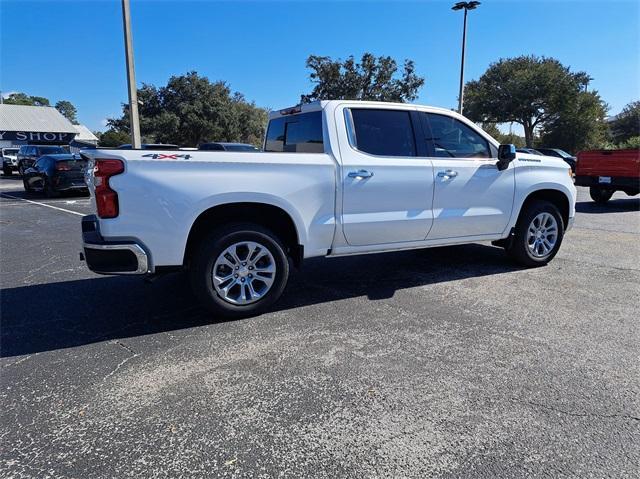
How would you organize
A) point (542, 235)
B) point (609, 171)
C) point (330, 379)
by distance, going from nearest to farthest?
point (330, 379), point (542, 235), point (609, 171)

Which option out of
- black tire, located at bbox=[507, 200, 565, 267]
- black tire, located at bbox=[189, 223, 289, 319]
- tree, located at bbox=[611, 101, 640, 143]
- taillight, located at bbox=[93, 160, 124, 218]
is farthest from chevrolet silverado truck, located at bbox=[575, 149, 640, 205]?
tree, located at bbox=[611, 101, 640, 143]

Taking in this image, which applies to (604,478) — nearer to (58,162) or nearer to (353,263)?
(353,263)

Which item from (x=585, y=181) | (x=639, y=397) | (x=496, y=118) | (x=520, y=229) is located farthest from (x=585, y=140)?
(x=639, y=397)

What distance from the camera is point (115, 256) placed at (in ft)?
11.5

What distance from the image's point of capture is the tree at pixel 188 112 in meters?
39.7

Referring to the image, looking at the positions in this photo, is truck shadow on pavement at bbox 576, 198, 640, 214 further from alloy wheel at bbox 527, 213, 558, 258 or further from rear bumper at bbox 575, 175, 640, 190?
alloy wheel at bbox 527, 213, 558, 258

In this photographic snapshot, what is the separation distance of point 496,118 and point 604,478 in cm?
4812

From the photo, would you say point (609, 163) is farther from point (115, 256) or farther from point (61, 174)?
point (61, 174)

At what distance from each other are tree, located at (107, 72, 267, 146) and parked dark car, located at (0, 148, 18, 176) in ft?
33.3

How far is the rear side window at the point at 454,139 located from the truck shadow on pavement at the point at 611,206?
8013mm

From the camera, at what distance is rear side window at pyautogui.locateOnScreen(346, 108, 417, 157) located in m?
4.50

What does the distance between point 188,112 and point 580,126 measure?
3744 centimetres

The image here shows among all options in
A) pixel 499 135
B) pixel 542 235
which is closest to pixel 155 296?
pixel 542 235

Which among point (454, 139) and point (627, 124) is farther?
point (627, 124)
